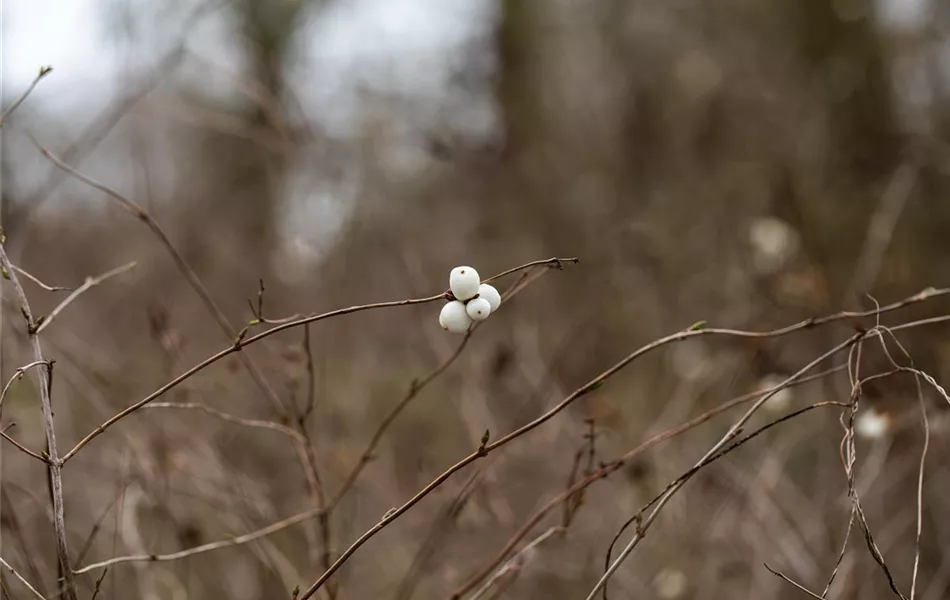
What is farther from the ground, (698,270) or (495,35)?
(495,35)

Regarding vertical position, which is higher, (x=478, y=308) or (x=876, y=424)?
(x=478, y=308)

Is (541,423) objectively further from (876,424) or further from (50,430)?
(876,424)

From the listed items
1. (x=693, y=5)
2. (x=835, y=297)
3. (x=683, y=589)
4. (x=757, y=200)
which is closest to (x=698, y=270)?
(x=757, y=200)

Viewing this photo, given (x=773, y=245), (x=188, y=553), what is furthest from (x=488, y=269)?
(x=188, y=553)

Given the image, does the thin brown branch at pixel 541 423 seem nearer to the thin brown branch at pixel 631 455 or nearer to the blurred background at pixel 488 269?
the thin brown branch at pixel 631 455

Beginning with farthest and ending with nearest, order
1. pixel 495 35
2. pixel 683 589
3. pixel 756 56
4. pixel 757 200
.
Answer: pixel 495 35 < pixel 756 56 < pixel 757 200 < pixel 683 589

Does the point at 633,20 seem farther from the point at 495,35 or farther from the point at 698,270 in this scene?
the point at 698,270
